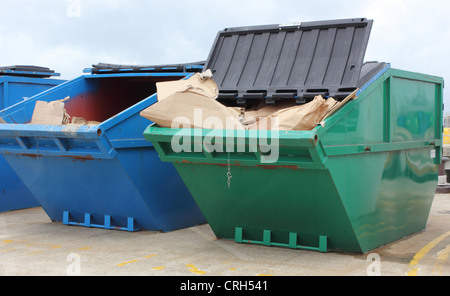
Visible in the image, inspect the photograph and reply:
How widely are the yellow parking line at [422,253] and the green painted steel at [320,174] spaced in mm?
347

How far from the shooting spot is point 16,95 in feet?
26.8

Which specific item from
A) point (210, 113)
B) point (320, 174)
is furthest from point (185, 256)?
point (320, 174)

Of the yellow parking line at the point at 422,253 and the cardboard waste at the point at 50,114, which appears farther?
the cardboard waste at the point at 50,114

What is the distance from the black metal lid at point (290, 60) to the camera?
545 cm

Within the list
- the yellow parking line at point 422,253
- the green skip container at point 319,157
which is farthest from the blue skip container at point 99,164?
the yellow parking line at point 422,253

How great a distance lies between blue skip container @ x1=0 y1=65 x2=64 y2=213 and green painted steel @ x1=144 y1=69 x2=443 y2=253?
362cm

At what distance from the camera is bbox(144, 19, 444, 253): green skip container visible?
4758 millimetres

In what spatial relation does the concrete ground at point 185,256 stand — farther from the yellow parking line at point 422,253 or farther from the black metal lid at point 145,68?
the black metal lid at point 145,68

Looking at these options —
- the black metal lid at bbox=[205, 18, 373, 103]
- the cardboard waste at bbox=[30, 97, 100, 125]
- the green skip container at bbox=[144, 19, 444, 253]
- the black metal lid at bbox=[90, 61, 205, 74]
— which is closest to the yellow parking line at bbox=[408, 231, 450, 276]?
the green skip container at bbox=[144, 19, 444, 253]

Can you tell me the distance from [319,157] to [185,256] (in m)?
1.65

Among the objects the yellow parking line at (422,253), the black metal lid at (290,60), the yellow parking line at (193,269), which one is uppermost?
the black metal lid at (290,60)

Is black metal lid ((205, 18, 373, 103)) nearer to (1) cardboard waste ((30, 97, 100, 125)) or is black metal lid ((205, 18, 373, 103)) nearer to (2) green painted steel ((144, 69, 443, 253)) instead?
(2) green painted steel ((144, 69, 443, 253))

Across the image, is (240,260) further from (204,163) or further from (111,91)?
(111,91)

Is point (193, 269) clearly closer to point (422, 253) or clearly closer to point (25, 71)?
point (422, 253)
